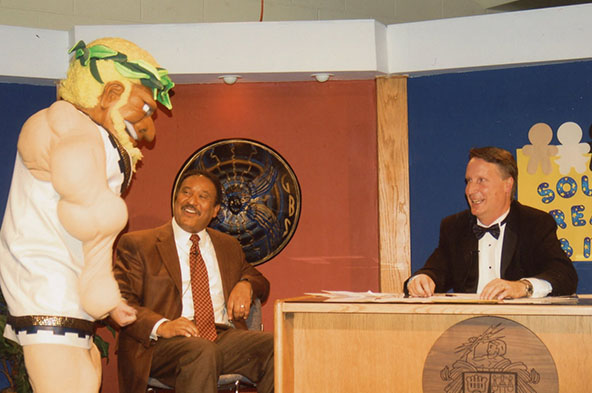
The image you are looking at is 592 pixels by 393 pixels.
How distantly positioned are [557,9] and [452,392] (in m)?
2.81

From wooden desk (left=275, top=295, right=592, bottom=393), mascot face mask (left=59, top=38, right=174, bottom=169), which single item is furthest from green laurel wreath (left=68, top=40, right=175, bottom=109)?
wooden desk (left=275, top=295, right=592, bottom=393)

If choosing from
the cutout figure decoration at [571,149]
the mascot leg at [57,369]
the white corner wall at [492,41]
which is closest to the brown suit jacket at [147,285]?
the mascot leg at [57,369]

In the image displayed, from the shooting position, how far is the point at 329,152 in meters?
5.16

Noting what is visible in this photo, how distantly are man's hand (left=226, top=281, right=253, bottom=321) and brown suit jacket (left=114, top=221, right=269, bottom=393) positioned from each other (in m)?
0.13

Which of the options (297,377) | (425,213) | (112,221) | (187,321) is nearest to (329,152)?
(425,213)

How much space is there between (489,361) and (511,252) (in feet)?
3.47

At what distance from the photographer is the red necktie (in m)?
3.92

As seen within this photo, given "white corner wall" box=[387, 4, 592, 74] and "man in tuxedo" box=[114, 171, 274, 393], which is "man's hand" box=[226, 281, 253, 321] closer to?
"man in tuxedo" box=[114, 171, 274, 393]

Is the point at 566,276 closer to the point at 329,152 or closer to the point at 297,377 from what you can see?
the point at 297,377

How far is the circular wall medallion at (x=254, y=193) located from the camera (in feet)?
17.0

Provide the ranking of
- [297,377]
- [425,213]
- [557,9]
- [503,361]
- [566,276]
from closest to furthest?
[503,361]
[297,377]
[566,276]
[557,9]
[425,213]

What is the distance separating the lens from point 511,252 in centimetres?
385

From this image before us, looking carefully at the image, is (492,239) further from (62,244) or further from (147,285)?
(62,244)

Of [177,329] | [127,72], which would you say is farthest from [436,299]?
[127,72]
